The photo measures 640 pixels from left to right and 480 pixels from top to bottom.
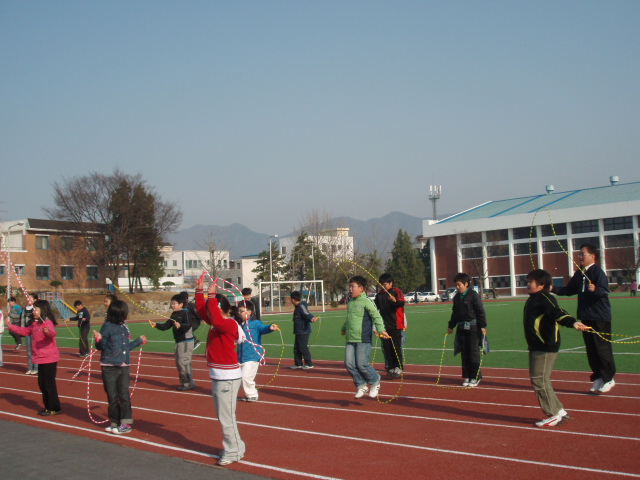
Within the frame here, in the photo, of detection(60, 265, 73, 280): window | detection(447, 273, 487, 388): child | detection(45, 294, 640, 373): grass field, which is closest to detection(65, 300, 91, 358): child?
detection(45, 294, 640, 373): grass field

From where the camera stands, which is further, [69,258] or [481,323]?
[69,258]

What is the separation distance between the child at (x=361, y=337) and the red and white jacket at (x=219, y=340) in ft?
10.6

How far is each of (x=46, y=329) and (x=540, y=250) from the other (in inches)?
2802

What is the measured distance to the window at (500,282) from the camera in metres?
77.8

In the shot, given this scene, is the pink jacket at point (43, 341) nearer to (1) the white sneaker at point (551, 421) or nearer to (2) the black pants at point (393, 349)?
(2) the black pants at point (393, 349)

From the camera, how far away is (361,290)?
10188 mm

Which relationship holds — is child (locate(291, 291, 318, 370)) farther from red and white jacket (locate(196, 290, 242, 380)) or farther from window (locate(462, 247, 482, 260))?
window (locate(462, 247, 482, 260))

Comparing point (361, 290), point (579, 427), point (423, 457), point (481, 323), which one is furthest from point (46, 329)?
point (579, 427)

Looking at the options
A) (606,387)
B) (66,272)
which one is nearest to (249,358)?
(606,387)

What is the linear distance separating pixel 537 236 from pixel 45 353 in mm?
71604

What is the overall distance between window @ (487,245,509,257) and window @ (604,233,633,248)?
1220 centimetres

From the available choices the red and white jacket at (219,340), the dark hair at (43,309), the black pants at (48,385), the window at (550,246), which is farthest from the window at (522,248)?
the red and white jacket at (219,340)

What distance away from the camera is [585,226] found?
69688 millimetres

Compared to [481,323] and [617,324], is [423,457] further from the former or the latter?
[617,324]
